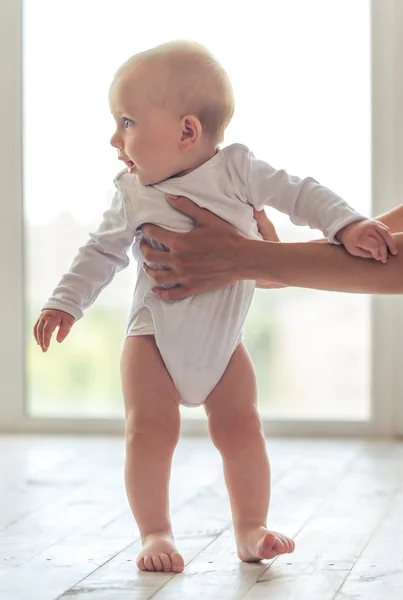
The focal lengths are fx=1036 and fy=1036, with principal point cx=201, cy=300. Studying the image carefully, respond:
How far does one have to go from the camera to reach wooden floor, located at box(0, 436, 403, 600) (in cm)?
144

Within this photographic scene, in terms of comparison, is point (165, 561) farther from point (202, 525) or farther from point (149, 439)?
point (202, 525)

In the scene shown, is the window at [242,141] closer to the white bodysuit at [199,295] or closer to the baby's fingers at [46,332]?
the white bodysuit at [199,295]

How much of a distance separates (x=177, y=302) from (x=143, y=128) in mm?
265

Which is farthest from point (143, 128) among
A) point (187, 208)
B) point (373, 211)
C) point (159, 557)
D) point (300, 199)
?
point (373, 211)

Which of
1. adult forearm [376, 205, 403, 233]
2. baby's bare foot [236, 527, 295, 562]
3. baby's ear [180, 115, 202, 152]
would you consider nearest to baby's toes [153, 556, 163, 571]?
baby's bare foot [236, 527, 295, 562]

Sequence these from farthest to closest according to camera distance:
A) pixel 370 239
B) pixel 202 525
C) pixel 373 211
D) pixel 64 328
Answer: pixel 373 211 → pixel 202 525 → pixel 64 328 → pixel 370 239

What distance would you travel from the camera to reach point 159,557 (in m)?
1.50

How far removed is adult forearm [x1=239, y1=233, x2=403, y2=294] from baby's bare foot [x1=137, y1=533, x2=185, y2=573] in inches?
16.3

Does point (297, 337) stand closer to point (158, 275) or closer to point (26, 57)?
point (26, 57)

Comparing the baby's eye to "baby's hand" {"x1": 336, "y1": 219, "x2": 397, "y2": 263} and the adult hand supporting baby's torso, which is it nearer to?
the adult hand supporting baby's torso

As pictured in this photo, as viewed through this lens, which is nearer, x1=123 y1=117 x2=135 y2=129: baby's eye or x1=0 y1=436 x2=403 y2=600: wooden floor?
x1=0 y1=436 x2=403 y2=600: wooden floor

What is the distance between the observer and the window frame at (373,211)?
2.86 meters

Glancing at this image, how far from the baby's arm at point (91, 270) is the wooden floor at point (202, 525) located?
1.16 ft

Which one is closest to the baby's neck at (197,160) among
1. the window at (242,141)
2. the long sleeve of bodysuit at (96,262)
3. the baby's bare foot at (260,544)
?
the long sleeve of bodysuit at (96,262)
